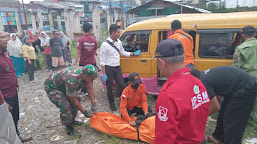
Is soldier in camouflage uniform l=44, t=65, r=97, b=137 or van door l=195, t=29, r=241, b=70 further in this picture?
van door l=195, t=29, r=241, b=70

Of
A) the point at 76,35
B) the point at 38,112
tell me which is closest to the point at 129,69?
the point at 38,112

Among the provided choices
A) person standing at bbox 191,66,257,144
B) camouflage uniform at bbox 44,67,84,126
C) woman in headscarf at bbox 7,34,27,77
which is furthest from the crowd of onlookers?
person standing at bbox 191,66,257,144

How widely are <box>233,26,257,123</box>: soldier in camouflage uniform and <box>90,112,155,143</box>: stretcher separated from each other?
182 centimetres

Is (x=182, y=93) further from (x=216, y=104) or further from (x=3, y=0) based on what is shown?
(x=3, y=0)

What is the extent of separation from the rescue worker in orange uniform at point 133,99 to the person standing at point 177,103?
1.78m

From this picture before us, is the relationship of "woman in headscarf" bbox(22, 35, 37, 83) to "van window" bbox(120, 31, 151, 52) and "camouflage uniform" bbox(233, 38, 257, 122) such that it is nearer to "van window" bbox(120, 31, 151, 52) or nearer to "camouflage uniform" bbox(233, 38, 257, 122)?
"van window" bbox(120, 31, 151, 52)

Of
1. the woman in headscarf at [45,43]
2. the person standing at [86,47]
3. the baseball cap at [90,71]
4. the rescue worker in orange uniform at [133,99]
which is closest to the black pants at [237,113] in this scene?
the rescue worker in orange uniform at [133,99]

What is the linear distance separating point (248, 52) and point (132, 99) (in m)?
2.19

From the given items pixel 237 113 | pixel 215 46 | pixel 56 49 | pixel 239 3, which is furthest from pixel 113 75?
pixel 239 3

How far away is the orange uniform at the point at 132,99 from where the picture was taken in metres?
3.24

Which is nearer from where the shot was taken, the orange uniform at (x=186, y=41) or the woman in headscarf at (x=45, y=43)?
the orange uniform at (x=186, y=41)

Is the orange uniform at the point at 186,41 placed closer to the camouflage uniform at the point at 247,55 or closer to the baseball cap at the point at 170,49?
the camouflage uniform at the point at 247,55

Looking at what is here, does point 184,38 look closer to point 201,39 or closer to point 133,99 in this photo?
point 201,39

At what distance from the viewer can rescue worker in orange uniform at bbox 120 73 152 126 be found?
322 cm
